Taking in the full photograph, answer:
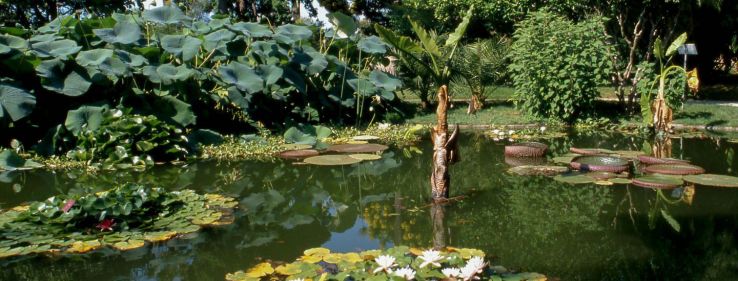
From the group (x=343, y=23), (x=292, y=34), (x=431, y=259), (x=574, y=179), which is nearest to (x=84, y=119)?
(x=292, y=34)

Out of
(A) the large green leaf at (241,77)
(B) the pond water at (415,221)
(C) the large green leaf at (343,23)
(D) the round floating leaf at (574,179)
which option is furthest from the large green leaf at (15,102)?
(D) the round floating leaf at (574,179)

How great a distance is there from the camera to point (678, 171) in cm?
707

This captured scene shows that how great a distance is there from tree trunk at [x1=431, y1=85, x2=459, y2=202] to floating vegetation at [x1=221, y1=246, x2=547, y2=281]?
63.3 inches

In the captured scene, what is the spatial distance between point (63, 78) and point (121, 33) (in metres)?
1.10

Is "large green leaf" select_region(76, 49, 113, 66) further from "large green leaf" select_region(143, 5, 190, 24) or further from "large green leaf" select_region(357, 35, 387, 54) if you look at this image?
"large green leaf" select_region(357, 35, 387, 54)

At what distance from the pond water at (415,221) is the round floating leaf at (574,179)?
0.07 meters

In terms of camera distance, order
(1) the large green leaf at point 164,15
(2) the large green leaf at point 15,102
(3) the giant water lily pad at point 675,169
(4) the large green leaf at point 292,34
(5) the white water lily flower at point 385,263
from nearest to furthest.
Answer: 1. (5) the white water lily flower at point 385,263
2. (3) the giant water lily pad at point 675,169
3. (2) the large green leaf at point 15,102
4. (1) the large green leaf at point 164,15
5. (4) the large green leaf at point 292,34

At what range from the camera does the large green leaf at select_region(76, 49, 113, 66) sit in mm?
9047

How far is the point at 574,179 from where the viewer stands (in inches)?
271

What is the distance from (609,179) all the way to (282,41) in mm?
6149

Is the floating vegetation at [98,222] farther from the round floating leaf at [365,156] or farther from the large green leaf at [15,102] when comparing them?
the large green leaf at [15,102]

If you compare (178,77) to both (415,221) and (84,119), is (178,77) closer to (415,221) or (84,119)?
(84,119)

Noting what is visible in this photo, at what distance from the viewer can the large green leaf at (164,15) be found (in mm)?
10570

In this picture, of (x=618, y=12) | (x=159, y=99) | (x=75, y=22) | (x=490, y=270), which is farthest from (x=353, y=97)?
(x=490, y=270)
